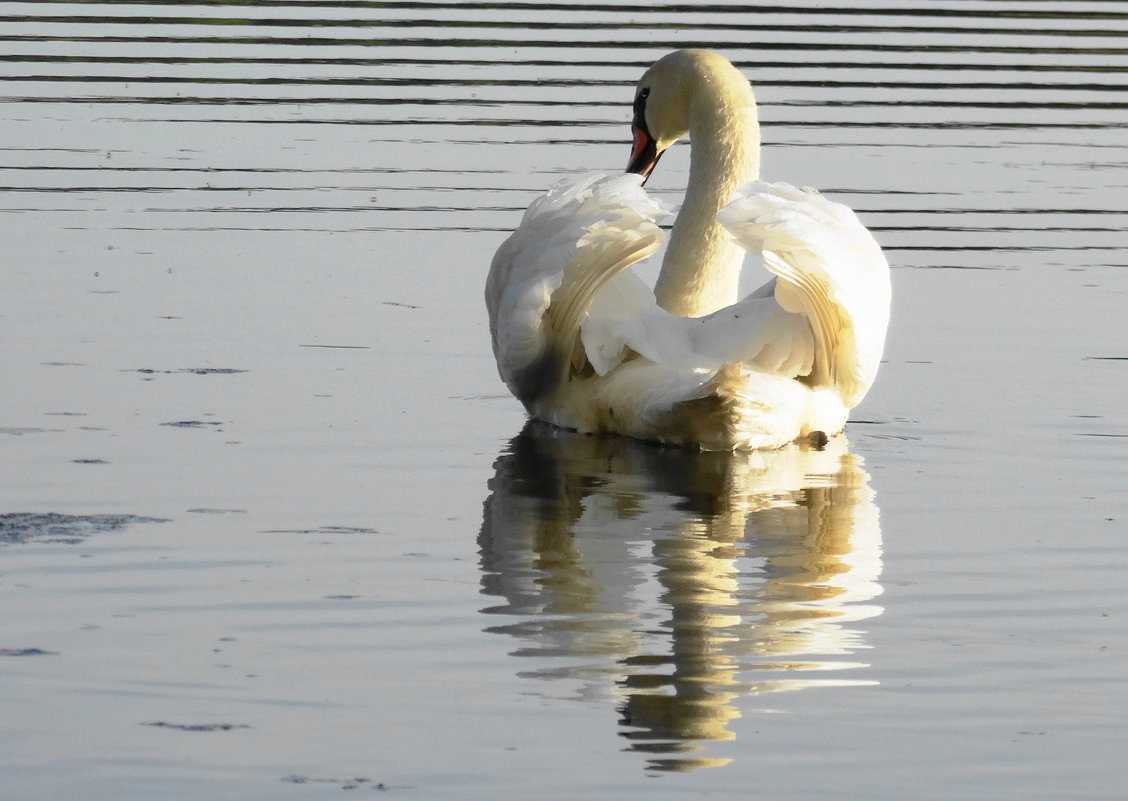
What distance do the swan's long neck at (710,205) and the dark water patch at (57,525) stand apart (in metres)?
2.96

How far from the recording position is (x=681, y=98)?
9.05m

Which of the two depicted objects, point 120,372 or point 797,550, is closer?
point 797,550

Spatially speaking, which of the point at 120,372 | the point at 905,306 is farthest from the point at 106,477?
the point at 905,306

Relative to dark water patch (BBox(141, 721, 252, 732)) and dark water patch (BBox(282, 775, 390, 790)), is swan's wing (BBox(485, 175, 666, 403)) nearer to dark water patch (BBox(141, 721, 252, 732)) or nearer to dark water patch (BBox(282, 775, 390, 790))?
dark water patch (BBox(141, 721, 252, 732))

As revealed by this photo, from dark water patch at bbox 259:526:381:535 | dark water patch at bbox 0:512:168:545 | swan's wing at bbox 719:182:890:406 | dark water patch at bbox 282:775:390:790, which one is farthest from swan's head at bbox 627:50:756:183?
dark water patch at bbox 282:775:390:790

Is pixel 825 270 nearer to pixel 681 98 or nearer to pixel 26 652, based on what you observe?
pixel 681 98

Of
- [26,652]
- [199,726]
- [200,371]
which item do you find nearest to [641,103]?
[200,371]

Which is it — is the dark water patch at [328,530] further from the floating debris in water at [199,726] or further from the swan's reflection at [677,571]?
the floating debris in water at [199,726]

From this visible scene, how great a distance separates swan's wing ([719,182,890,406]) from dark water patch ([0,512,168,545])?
2.16 m

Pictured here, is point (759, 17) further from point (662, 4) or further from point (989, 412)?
point (989, 412)

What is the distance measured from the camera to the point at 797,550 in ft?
19.6

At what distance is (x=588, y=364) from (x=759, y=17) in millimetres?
19243

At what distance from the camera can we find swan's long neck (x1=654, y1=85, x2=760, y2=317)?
8383 mm

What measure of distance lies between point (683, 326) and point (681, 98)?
198cm
